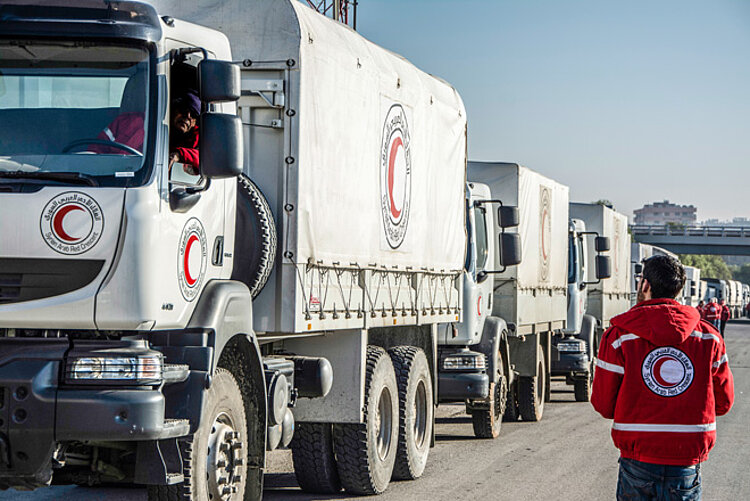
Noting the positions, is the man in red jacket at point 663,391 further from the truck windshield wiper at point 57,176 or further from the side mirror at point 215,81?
the truck windshield wiper at point 57,176

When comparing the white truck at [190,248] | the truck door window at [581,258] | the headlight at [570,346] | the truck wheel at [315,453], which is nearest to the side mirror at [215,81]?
the white truck at [190,248]

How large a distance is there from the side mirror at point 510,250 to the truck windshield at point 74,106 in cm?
793

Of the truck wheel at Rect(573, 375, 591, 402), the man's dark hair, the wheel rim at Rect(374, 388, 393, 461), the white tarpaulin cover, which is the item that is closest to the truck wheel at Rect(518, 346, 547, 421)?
the truck wheel at Rect(573, 375, 591, 402)

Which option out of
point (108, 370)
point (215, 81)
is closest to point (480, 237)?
point (215, 81)

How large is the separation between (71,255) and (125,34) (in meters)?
1.17

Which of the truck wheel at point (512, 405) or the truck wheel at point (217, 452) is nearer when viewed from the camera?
the truck wheel at point (217, 452)

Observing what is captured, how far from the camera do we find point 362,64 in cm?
925

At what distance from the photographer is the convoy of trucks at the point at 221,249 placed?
5.95 m

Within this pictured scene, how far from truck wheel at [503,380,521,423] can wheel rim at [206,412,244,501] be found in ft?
32.7

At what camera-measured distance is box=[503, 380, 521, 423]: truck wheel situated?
1689 cm

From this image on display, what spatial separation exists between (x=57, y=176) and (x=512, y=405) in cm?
1172

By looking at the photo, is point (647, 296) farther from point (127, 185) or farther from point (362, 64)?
point (362, 64)

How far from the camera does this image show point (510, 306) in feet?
51.6

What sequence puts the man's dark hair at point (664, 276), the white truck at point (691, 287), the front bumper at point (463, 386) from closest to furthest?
the man's dark hair at point (664, 276) → the front bumper at point (463, 386) → the white truck at point (691, 287)
